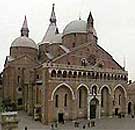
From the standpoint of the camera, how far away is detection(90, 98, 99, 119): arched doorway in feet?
132

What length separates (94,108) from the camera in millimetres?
40562

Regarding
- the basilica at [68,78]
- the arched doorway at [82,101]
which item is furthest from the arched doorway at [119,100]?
the arched doorway at [82,101]

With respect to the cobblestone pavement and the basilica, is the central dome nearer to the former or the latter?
the basilica

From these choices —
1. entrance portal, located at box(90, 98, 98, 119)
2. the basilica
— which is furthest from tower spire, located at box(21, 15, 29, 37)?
entrance portal, located at box(90, 98, 98, 119)

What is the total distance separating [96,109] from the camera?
1601 inches

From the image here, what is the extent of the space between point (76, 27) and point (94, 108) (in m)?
12.7

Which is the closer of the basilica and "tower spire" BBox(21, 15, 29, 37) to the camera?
the basilica

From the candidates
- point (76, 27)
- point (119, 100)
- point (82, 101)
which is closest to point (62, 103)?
point (82, 101)

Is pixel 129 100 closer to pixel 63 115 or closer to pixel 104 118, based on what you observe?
pixel 104 118

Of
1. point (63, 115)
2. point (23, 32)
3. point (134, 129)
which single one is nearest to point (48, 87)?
point (63, 115)

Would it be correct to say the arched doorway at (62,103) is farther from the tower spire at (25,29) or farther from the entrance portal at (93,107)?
the tower spire at (25,29)

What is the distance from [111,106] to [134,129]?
984 centimetres

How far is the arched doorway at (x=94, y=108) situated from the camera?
132 ft

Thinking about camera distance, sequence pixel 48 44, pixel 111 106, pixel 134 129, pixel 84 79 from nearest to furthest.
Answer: pixel 134 129 → pixel 84 79 → pixel 111 106 → pixel 48 44
